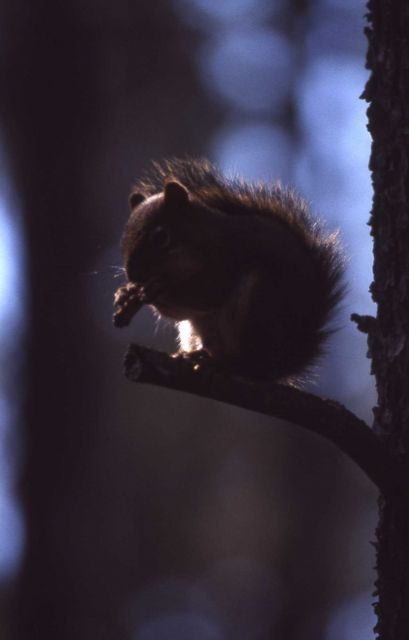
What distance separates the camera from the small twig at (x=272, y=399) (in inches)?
90.1

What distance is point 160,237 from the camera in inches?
120

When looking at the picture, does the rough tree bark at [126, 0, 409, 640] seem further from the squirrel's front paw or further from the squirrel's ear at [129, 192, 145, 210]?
the squirrel's ear at [129, 192, 145, 210]

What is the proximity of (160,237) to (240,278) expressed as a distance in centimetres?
24

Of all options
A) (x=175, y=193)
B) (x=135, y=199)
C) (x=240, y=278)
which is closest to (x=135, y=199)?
(x=135, y=199)

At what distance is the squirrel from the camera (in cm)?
291

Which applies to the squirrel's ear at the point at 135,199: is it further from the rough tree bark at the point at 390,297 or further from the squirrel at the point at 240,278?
the rough tree bark at the point at 390,297

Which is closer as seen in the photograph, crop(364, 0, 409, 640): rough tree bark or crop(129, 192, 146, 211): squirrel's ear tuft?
crop(364, 0, 409, 640): rough tree bark

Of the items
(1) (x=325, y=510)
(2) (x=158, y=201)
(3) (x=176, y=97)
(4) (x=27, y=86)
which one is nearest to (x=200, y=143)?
(3) (x=176, y=97)

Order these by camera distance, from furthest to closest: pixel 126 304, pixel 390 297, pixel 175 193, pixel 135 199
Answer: pixel 135 199
pixel 175 193
pixel 126 304
pixel 390 297

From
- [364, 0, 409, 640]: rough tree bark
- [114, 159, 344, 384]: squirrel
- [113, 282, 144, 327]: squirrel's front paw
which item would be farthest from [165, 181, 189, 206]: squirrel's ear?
[364, 0, 409, 640]: rough tree bark

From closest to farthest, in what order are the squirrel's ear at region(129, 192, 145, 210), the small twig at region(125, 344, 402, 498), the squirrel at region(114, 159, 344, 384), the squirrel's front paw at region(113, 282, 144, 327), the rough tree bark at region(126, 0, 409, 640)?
the small twig at region(125, 344, 402, 498)
the rough tree bark at region(126, 0, 409, 640)
the squirrel's front paw at region(113, 282, 144, 327)
the squirrel at region(114, 159, 344, 384)
the squirrel's ear at region(129, 192, 145, 210)

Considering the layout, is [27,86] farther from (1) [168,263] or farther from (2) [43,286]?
(1) [168,263]

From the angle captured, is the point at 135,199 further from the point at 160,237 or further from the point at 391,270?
the point at 391,270

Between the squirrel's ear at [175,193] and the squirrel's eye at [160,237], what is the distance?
0.27 feet
